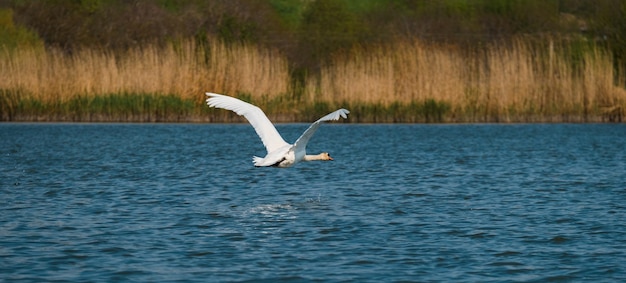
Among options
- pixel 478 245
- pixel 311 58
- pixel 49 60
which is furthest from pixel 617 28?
pixel 478 245

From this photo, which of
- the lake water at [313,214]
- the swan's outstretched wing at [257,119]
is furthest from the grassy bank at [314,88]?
the swan's outstretched wing at [257,119]

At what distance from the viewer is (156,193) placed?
15797 mm

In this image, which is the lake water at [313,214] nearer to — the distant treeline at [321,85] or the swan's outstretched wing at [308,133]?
the swan's outstretched wing at [308,133]

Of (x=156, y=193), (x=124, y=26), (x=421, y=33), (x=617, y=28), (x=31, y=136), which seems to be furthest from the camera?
(x=421, y=33)

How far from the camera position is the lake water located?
10.2m

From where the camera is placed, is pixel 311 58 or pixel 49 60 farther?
pixel 311 58

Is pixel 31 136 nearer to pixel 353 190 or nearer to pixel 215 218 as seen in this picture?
pixel 353 190

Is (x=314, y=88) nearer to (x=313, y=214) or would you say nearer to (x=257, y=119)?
(x=257, y=119)

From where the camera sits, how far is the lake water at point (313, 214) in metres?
10.2

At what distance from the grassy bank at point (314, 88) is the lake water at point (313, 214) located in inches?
191

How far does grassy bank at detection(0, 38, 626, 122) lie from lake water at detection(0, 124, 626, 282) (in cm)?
485

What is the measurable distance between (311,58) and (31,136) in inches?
729

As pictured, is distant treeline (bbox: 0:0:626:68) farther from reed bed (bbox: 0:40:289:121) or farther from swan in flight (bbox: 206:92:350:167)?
swan in flight (bbox: 206:92:350:167)

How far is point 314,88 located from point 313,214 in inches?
699
